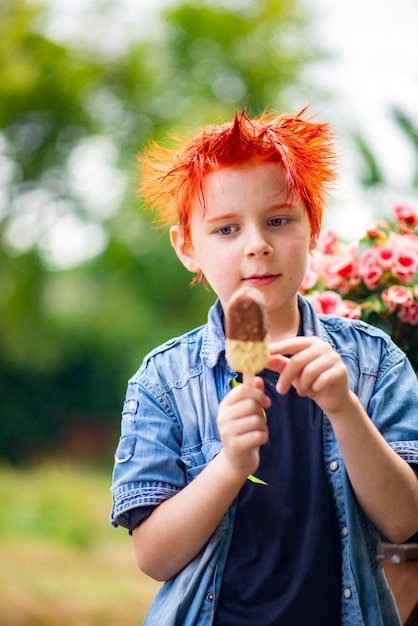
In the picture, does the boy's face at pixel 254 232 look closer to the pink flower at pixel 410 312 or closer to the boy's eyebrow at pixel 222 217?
the boy's eyebrow at pixel 222 217

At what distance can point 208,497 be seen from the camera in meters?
1.21

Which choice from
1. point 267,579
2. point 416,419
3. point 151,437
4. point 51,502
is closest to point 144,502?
point 151,437

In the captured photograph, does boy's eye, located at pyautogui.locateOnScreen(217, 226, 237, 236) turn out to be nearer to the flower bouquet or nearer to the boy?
the boy

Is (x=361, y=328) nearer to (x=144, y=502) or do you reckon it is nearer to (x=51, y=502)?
(x=144, y=502)

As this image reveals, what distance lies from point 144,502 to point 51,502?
491cm

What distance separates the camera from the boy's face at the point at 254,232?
1.31m

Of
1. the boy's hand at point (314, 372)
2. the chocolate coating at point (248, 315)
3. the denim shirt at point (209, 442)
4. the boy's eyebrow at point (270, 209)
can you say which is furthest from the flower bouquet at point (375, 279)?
the chocolate coating at point (248, 315)

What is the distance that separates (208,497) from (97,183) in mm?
5848

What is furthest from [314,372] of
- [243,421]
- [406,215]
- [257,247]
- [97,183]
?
[97,183]

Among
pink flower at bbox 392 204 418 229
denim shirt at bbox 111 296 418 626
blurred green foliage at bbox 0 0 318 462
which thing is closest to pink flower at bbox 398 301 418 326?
pink flower at bbox 392 204 418 229

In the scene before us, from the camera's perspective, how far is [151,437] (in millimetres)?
1343

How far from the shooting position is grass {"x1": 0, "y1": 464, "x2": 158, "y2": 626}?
3.98 m

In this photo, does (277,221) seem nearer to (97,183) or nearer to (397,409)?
(397,409)

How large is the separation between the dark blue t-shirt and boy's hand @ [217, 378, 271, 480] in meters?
0.22
